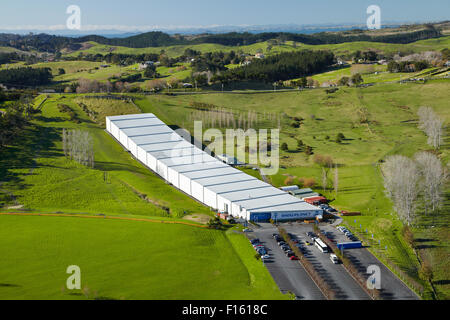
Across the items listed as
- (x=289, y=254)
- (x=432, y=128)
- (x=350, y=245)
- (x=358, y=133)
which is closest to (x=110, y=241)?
(x=289, y=254)

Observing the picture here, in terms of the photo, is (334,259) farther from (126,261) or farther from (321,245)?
(126,261)

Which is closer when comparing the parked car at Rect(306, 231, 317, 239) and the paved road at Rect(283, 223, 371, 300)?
the paved road at Rect(283, 223, 371, 300)

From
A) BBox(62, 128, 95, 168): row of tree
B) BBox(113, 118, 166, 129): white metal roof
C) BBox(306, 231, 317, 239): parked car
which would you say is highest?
BBox(113, 118, 166, 129): white metal roof

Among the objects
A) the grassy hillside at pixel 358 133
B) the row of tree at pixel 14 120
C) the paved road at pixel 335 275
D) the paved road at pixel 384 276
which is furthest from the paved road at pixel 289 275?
the row of tree at pixel 14 120

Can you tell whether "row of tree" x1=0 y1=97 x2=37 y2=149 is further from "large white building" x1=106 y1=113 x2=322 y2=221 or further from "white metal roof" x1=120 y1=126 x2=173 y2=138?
"white metal roof" x1=120 y1=126 x2=173 y2=138

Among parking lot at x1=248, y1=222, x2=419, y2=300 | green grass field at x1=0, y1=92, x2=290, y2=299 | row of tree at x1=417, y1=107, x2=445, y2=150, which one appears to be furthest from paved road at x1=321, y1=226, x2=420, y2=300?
row of tree at x1=417, y1=107, x2=445, y2=150

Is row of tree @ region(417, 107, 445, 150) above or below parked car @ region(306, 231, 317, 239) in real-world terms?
above

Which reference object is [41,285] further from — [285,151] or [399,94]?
[399,94]
